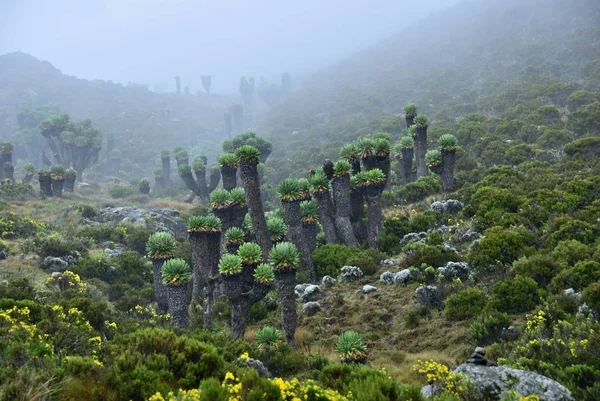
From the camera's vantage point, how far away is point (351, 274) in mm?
16516

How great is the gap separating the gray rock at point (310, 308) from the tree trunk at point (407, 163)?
17090mm

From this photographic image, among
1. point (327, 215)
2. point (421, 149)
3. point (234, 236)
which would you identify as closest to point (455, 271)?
point (327, 215)

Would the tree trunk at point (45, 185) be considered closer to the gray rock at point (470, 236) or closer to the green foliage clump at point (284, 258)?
the green foliage clump at point (284, 258)

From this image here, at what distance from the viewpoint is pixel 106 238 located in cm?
2503

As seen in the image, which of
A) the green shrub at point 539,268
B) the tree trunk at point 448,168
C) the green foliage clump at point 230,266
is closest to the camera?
the green shrub at point 539,268

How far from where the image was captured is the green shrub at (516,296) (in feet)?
35.6

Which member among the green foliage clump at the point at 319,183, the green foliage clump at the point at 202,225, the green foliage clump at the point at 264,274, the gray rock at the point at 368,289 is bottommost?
the gray rock at the point at 368,289

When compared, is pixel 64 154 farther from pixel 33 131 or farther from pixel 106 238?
pixel 106 238

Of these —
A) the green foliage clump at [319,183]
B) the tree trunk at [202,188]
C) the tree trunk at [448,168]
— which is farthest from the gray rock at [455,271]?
the tree trunk at [202,188]

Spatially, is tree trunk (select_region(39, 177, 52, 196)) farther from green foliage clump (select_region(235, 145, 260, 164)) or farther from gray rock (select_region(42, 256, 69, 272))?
green foliage clump (select_region(235, 145, 260, 164))

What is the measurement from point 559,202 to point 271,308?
12.8 m

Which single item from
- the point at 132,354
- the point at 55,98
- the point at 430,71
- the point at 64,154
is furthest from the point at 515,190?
the point at 55,98

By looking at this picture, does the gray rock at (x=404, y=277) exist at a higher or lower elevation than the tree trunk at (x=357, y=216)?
lower

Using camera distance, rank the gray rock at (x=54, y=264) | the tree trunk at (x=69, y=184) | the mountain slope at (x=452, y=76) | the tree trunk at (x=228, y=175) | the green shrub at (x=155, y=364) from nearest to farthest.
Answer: the green shrub at (x=155, y=364) → the gray rock at (x=54, y=264) → the tree trunk at (x=228, y=175) → the tree trunk at (x=69, y=184) → the mountain slope at (x=452, y=76)
